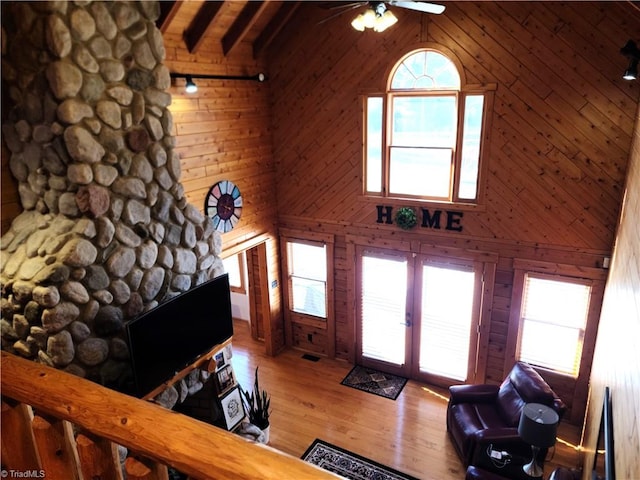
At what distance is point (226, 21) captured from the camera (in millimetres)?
5527

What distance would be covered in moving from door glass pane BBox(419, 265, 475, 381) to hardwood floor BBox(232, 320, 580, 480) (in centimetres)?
42

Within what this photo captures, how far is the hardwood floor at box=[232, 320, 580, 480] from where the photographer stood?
5.50m

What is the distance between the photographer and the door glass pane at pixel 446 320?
6.34 metres

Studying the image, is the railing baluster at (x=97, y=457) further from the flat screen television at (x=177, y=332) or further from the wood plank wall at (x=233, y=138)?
the wood plank wall at (x=233, y=138)

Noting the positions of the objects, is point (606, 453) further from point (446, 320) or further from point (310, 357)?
point (310, 357)

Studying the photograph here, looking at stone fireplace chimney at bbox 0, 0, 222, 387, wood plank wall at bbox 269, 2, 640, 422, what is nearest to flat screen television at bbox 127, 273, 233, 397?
stone fireplace chimney at bbox 0, 0, 222, 387

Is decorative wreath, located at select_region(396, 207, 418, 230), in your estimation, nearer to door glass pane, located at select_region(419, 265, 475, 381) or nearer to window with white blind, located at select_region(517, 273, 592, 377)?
door glass pane, located at select_region(419, 265, 475, 381)

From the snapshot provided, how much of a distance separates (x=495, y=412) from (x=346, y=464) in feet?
6.09

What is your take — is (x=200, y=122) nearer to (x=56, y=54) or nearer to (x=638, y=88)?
(x=56, y=54)

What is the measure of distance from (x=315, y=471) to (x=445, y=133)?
5.57m

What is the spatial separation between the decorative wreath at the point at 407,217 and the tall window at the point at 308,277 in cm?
135

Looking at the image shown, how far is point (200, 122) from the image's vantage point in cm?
562

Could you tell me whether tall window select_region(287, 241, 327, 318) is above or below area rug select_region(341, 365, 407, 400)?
above

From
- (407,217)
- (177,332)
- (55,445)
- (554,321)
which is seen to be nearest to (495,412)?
(554,321)
